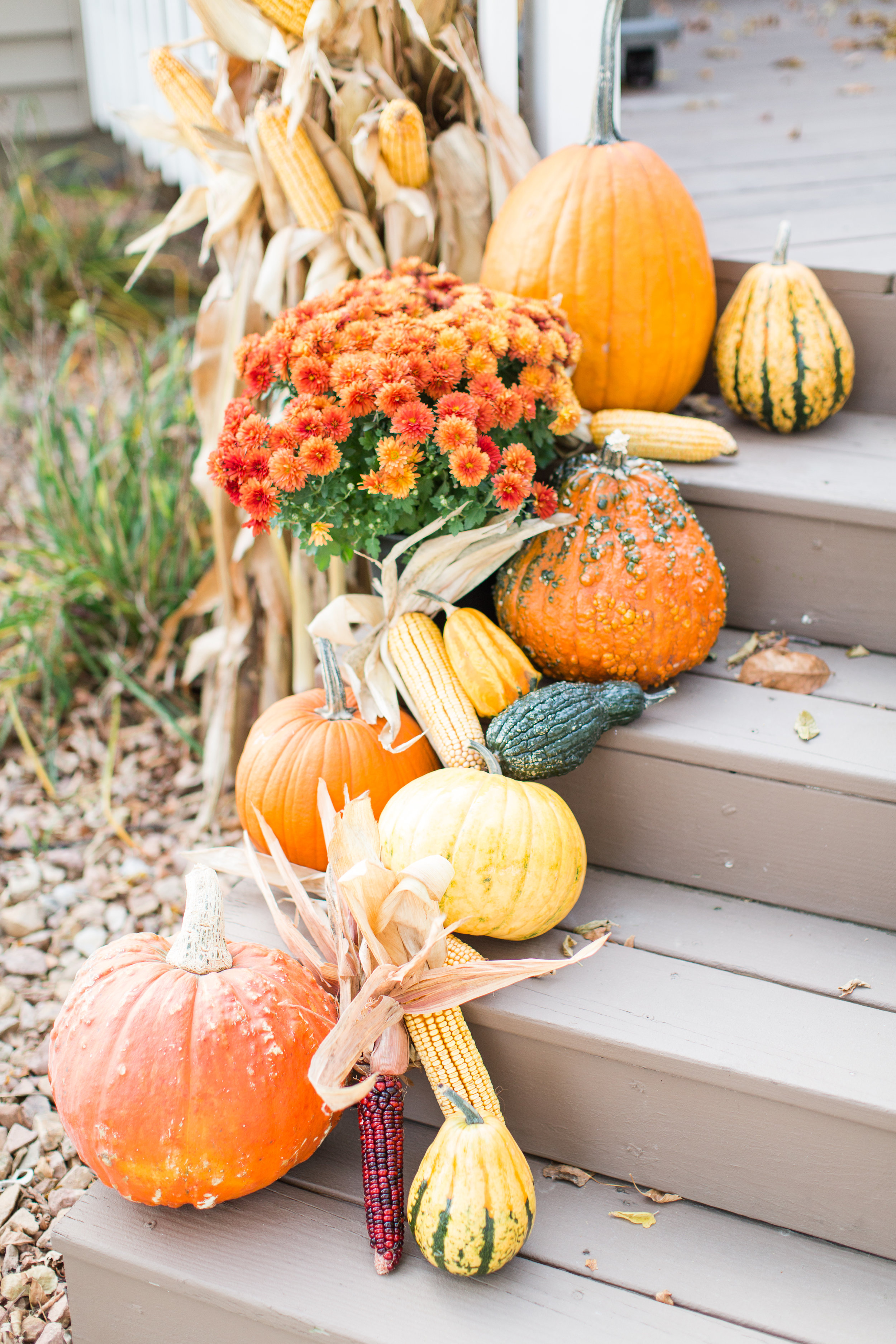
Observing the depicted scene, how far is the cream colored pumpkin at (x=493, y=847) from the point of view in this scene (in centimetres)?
151

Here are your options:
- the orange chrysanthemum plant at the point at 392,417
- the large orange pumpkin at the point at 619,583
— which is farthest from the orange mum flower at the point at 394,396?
the large orange pumpkin at the point at 619,583

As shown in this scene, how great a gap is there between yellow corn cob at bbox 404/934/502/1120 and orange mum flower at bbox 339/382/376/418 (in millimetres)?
830

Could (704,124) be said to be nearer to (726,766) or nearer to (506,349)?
(506,349)

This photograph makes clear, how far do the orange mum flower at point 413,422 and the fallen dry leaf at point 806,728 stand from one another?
30.4 inches

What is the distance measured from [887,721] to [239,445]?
1.16 meters

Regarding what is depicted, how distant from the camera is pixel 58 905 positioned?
2.34m

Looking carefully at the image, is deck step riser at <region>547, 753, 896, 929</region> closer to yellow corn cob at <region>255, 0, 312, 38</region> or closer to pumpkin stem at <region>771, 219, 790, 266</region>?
pumpkin stem at <region>771, 219, 790, 266</region>

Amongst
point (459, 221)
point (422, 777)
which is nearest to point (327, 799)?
point (422, 777)

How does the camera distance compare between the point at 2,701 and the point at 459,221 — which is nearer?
the point at 459,221

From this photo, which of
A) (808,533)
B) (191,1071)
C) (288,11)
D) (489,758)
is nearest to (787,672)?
(808,533)

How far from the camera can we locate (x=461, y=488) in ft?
5.76

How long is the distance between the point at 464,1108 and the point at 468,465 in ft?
3.05

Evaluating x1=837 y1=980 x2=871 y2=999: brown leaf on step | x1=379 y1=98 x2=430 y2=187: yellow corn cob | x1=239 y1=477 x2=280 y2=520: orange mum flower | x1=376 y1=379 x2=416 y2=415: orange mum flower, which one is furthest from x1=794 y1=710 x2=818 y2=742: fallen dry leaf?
x1=379 y1=98 x2=430 y2=187: yellow corn cob

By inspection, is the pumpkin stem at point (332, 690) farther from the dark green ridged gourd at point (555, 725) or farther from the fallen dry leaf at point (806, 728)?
the fallen dry leaf at point (806, 728)
